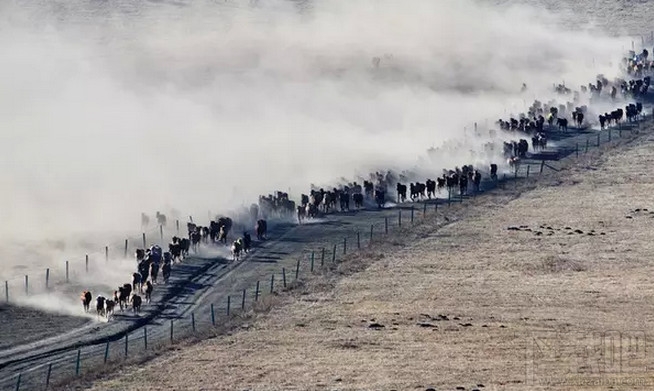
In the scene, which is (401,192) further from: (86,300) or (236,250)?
(86,300)

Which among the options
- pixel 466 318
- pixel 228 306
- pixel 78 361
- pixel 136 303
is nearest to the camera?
pixel 78 361

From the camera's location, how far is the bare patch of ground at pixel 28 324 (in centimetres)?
5462

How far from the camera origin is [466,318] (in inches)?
2196

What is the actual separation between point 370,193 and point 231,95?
157 ft

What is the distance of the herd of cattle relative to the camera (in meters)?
63.7

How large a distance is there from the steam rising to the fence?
25.4 ft

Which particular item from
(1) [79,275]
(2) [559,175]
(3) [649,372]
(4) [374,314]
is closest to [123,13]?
(2) [559,175]

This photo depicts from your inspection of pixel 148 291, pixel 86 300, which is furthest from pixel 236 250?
pixel 86 300

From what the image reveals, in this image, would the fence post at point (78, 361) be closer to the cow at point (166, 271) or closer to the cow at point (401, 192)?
the cow at point (166, 271)

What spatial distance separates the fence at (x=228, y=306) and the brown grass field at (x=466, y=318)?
48.2 inches

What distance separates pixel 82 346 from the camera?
53.1 metres

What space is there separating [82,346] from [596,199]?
3958 cm

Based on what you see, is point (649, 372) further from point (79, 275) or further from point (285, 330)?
point (79, 275)

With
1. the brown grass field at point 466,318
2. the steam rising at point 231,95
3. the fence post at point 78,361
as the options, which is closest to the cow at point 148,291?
the brown grass field at point 466,318
